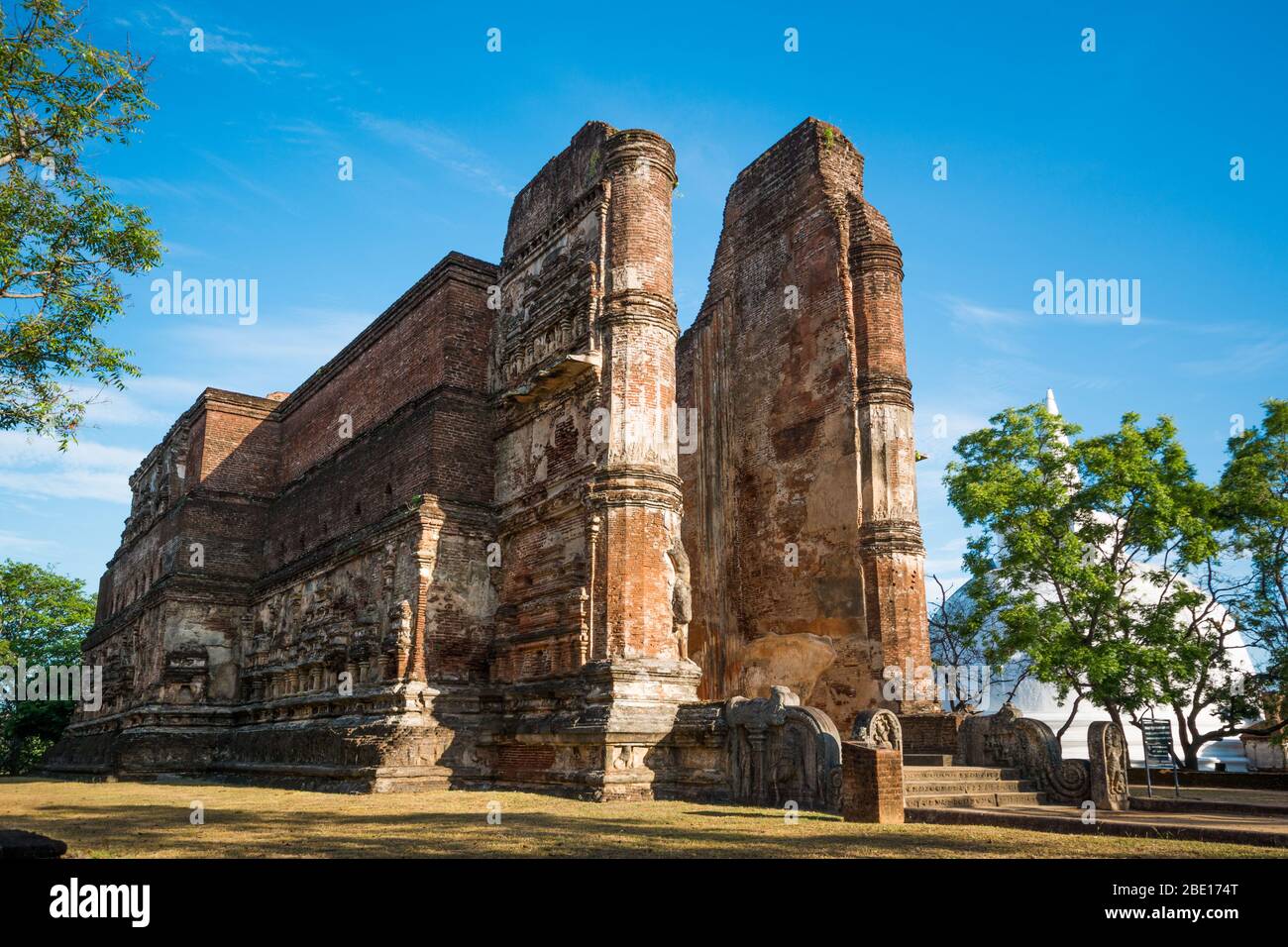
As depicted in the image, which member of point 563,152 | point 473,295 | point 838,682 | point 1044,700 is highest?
point 563,152

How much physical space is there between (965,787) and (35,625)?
36485 millimetres

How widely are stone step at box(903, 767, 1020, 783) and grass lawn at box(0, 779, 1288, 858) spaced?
241cm

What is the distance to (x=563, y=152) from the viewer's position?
1648 centimetres

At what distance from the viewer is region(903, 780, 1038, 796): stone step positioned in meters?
11.0

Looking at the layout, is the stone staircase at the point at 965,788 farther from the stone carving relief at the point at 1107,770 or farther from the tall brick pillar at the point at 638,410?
the tall brick pillar at the point at 638,410

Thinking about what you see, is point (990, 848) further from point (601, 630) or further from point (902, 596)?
point (902, 596)

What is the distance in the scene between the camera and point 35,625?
36062 millimetres

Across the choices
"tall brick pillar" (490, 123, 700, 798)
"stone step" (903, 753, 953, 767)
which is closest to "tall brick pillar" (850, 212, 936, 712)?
"stone step" (903, 753, 953, 767)

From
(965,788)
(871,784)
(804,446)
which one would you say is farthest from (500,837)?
(804,446)

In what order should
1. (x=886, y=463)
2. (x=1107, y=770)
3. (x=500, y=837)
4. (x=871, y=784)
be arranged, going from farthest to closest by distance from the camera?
(x=886, y=463) → (x=1107, y=770) → (x=871, y=784) → (x=500, y=837)

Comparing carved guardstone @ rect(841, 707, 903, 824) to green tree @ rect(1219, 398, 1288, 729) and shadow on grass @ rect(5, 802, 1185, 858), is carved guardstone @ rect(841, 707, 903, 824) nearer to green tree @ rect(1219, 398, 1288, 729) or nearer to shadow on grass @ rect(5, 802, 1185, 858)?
shadow on grass @ rect(5, 802, 1185, 858)

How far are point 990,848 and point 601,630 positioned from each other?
649cm

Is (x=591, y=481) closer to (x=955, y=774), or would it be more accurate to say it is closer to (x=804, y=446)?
(x=955, y=774)
